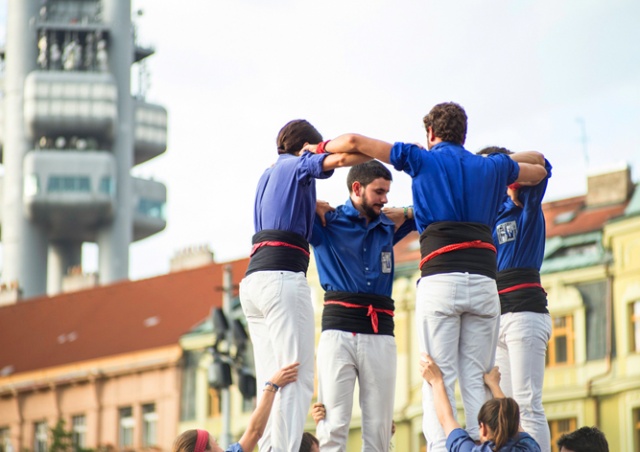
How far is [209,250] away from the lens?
51469 mm

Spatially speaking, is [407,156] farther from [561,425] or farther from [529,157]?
[561,425]

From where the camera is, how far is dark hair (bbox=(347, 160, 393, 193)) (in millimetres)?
8258

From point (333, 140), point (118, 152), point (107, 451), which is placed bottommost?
point (107, 451)

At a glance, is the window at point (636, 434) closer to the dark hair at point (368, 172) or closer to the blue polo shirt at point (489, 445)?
the dark hair at point (368, 172)

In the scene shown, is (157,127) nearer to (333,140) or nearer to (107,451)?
(107,451)

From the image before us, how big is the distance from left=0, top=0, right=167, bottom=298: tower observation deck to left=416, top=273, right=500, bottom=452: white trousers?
72.0 meters

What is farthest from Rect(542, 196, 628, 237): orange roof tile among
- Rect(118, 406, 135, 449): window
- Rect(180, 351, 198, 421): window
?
Rect(118, 406, 135, 449): window

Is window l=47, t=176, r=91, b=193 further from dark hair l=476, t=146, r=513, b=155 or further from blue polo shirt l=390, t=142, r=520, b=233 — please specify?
blue polo shirt l=390, t=142, r=520, b=233

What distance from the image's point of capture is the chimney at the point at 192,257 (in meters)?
51.0

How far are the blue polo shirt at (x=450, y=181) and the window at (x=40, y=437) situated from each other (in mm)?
36154

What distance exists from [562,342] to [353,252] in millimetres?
22178

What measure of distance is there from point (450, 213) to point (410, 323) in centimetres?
2500

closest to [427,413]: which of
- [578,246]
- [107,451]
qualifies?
[578,246]

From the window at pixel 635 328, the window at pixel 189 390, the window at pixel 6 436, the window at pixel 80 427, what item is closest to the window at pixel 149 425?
the window at pixel 189 390
